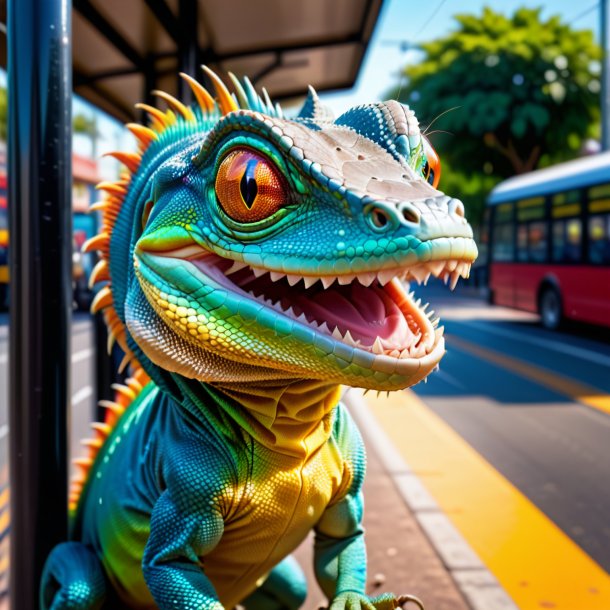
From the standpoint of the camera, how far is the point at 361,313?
3.90 feet

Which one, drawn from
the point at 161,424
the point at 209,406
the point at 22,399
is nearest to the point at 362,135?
the point at 209,406

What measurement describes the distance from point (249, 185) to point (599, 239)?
10.7m

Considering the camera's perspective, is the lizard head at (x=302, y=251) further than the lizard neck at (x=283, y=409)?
No

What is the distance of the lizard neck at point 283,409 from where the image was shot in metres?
1.40

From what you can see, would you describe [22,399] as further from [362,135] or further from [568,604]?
[568,604]

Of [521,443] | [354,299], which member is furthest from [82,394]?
[354,299]

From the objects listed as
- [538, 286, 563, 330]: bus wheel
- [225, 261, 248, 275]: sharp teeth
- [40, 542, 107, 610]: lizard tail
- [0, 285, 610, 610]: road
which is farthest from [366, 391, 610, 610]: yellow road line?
[538, 286, 563, 330]: bus wheel

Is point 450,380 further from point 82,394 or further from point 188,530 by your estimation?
point 188,530

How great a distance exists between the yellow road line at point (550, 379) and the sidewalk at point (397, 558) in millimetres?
3667

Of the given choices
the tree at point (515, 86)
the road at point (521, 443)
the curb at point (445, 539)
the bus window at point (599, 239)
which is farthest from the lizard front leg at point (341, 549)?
the bus window at point (599, 239)

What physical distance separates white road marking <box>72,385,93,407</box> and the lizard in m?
6.35

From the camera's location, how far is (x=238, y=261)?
1.25 metres

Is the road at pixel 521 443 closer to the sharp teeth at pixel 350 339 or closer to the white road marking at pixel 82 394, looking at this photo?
the white road marking at pixel 82 394

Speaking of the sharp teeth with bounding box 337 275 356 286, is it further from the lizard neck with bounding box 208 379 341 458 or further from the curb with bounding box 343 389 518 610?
the curb with bounding box 343 389 518 610
